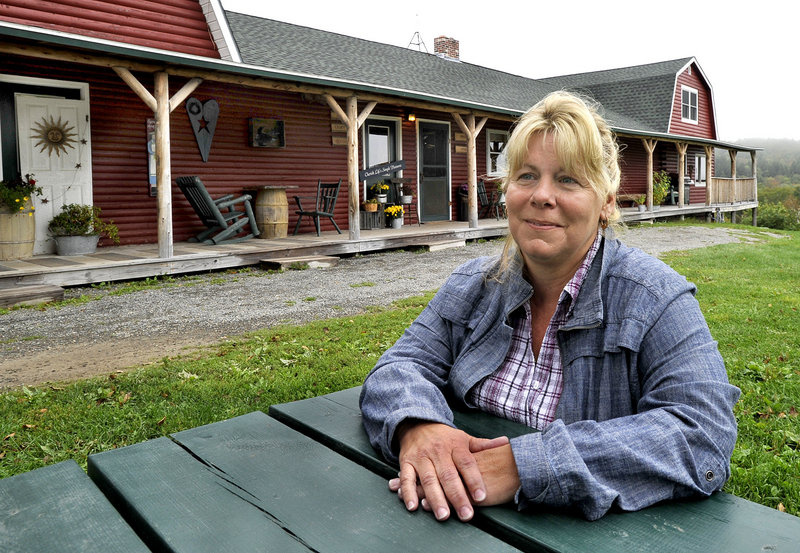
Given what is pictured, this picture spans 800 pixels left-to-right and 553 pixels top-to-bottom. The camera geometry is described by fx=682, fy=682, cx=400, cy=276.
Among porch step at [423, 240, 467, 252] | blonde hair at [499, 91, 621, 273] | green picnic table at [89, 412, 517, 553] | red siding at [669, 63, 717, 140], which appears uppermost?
red siding at [669, 63, 717, 140]

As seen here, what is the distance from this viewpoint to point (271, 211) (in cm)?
1156

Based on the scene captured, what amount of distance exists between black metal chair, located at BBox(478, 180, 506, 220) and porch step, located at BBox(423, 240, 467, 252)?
332 cm

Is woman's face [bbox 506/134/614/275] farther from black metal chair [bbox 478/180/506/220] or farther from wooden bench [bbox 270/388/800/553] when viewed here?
black metal chair [bbox 478/180/506/220]

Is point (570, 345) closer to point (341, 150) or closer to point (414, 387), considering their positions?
point (414, 387)

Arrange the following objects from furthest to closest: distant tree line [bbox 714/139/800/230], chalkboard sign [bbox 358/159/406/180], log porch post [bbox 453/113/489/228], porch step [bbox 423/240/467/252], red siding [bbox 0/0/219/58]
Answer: distant tree line [bbox 714/139/800/230] → log porch post [bbox 453/113/489/228] → chalkboard sign [bbox 358/159/406/180] → porch step [bbox 423/240/467/252] → red siding [bbox 0/0/219/58]

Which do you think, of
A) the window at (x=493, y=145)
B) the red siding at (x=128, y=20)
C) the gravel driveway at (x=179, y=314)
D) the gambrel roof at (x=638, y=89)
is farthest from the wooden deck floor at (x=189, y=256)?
the gambrel roof at (x=638, y=89)

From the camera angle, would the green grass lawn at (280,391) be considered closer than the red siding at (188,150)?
Yes

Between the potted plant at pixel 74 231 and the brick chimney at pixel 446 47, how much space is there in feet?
46.8

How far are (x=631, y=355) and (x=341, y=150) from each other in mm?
12630

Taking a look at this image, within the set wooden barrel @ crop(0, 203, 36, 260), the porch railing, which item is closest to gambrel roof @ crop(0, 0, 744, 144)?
wooden barrel @ crop(0, 203, 36, 260)

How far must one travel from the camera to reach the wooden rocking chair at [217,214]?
10.1 m

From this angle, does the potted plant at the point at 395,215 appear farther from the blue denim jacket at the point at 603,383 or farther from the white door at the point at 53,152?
the blue denim jacket at the point at 603,383

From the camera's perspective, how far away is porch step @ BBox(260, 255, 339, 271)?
9.55 meters

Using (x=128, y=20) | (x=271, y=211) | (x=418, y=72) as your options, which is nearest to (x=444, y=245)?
(x=271, y=211)
